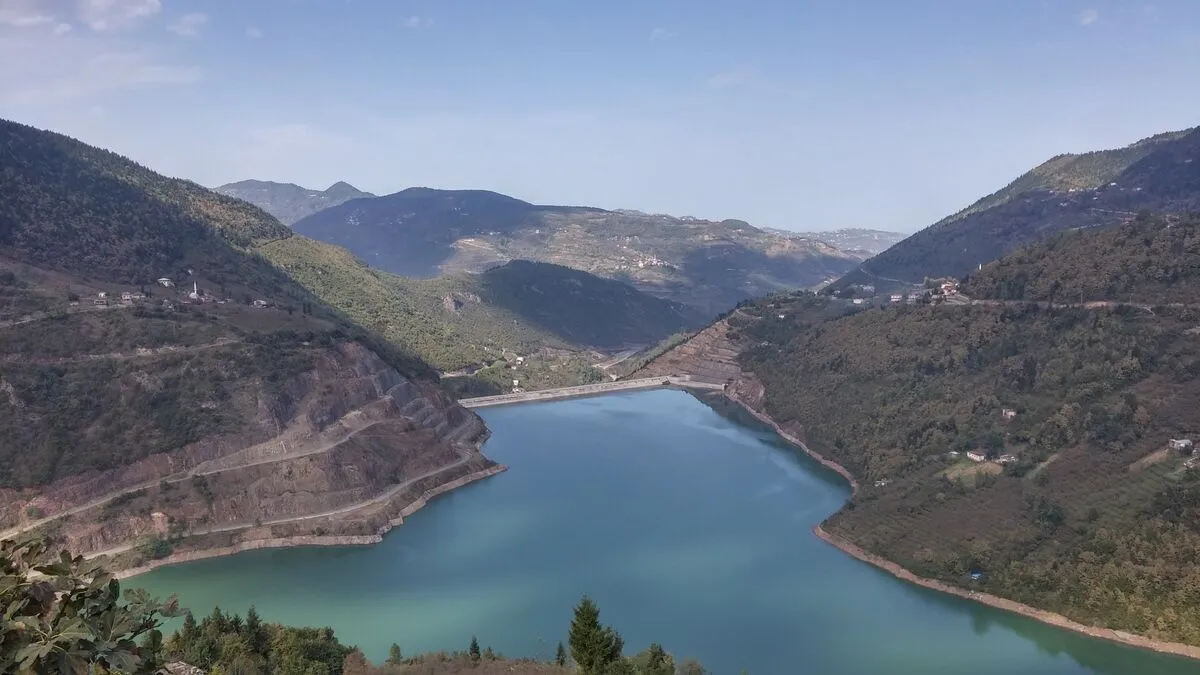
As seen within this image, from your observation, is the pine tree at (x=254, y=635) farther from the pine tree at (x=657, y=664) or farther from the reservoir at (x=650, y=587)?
the pine tree at (x=657, y=664)

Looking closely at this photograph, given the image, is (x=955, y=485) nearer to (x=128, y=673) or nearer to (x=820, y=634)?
(x=820, y=634)

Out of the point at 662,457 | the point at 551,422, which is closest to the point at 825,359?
the point at 662,457

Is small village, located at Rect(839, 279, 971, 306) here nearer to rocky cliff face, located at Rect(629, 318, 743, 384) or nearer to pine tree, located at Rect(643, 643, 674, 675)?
rocky cliff face, located at Rect(629, 318, 743, 384)

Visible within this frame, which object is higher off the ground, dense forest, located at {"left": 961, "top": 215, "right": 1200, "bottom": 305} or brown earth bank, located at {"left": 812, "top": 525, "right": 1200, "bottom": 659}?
dense forest, located at {"left": 961, "top": 215, "right": 1200, "bottom": 305}

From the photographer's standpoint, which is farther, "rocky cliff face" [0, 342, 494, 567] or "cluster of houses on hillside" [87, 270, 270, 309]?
"cluster of houses on hillside" [87, 270, 270, 309]

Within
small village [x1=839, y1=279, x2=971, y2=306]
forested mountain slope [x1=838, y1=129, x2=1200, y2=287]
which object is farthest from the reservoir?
forested mountain slope [x1=838, y1=129, x2=1200, y2=287]

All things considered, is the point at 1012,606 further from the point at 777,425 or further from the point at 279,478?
the point at 279,478

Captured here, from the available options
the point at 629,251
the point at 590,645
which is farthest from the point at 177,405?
the point at 629,251

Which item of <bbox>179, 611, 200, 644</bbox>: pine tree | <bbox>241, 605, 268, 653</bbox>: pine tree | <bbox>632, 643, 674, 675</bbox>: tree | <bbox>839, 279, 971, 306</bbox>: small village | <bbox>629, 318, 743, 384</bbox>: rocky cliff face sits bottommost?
<bbox>632, 643, 674, 675</bbox>: tree
